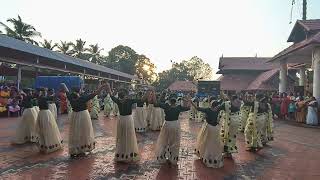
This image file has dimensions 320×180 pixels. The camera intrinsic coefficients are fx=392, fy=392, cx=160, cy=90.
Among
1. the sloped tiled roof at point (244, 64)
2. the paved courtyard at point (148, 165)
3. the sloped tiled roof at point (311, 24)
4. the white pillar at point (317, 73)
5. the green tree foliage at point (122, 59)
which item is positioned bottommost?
the paved courtyard at point (148, 165)

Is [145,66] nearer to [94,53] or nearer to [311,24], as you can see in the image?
[94,53]

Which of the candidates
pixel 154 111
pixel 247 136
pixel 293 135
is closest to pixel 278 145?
pixel 247 136

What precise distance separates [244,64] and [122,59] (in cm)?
3248

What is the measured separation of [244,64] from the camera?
48469 mm

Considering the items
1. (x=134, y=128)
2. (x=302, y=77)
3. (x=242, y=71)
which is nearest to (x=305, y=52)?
(x=302, y=77)

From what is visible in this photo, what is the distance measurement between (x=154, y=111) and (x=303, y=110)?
11034 millimetres

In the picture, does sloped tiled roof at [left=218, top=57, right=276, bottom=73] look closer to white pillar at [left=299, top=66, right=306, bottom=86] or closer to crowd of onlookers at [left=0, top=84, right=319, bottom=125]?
white pillar at [left=299, top=66, right=306, bottom=86]

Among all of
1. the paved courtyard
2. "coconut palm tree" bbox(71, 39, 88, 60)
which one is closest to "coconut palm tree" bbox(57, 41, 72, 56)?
"coconut palm tree" bbox(71, 39, 88, 60)

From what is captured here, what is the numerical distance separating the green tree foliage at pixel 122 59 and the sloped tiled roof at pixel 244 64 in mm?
28670

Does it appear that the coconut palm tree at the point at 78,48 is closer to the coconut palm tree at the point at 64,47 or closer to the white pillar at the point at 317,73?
the coconut palm tree at the point at 64,47

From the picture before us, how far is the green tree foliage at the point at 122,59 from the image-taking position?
74562mm

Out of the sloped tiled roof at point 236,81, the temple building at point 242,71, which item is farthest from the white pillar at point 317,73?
the sloped tiled roof at point 236,81

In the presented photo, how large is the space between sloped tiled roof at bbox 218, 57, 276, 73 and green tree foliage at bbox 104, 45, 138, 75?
2867cm

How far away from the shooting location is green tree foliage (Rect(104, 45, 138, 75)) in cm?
7456
